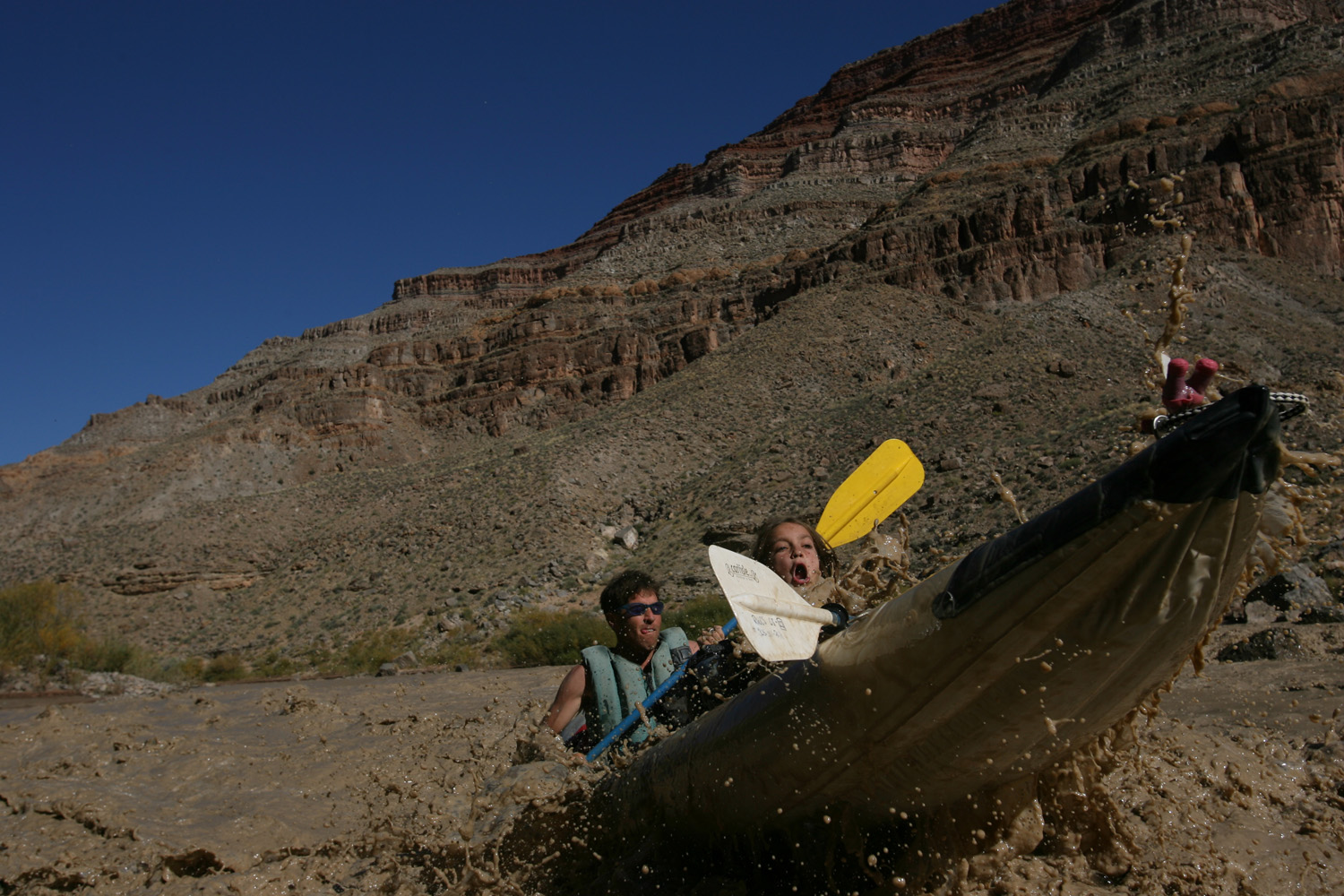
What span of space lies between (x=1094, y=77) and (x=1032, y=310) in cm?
3189

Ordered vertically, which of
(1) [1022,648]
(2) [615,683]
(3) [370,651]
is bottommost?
(3) [370,651]

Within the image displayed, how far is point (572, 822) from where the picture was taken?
3.47 m

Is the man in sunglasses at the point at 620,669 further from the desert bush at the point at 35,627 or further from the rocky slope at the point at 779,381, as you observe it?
the desert bush at the point at 35,627

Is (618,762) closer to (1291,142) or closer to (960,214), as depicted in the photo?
(960,214)

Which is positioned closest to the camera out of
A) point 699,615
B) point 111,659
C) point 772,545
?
point 772,545

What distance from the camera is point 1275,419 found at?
137 centimetres

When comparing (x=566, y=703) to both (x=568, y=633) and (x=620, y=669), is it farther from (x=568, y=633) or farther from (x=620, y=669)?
(x=568, y=633)

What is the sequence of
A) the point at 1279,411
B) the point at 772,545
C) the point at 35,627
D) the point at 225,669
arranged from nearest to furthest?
the point at 1279,411, the point at 772,545, the point at 35,627, the point at 225,669

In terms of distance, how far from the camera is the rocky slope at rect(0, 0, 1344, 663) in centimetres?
1864

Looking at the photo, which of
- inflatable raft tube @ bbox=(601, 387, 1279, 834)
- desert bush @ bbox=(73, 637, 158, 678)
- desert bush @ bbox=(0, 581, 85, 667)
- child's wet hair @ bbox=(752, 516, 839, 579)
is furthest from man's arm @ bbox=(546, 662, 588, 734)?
desert bush @ bbox=(73, 637, 158, 678)

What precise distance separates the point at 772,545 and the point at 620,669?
3.16 ft

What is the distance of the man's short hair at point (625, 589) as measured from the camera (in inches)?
147

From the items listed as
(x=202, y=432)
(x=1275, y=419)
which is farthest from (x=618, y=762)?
(x=202, y=432)

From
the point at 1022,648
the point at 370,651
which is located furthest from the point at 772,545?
the point at 370,651
